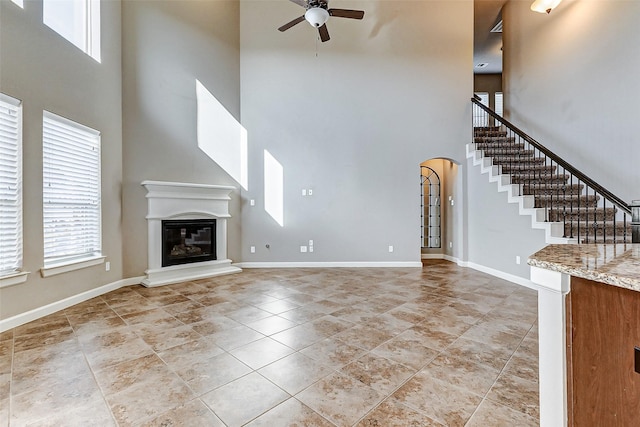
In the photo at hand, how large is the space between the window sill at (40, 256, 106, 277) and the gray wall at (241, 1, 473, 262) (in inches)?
91.8

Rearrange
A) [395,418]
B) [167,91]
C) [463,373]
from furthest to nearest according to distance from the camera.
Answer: [167,91]
[463,373]
[395,418]

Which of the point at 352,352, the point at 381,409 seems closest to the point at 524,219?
the point at 352,352

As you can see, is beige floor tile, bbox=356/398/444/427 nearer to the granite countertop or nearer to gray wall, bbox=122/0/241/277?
the granite countertop

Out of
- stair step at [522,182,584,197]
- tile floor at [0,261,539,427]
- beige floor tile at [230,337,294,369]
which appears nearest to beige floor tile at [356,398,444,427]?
tile floor at [0,261,539,427]

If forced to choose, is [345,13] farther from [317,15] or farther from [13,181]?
[13,181]

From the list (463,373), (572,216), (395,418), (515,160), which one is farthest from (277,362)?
(515,160)

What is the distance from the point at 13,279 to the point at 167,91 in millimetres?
3231

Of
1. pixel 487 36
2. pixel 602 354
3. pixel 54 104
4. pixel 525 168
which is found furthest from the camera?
pixel 487 36

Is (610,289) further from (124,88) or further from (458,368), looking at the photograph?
(124,88)

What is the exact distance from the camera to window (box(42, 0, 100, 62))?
3.34m

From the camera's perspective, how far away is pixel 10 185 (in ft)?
9.38

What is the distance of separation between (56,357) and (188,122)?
3.76 metres

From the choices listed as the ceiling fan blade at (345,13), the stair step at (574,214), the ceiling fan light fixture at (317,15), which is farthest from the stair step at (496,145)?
the ceiling fan light fixture at (317,15)

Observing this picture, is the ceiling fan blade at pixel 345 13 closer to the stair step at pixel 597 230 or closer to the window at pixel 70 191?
the window at pixel 70 191
